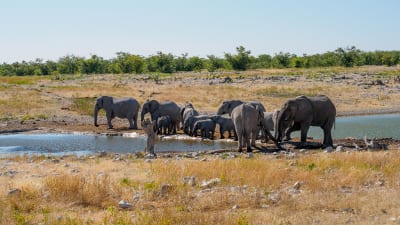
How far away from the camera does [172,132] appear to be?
3002 centimetres

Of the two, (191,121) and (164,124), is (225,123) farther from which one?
(164,124)

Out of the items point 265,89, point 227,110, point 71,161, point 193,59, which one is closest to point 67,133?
point 227,110

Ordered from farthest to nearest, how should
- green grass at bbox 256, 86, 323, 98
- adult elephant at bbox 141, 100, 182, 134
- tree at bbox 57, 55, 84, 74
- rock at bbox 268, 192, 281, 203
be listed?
tree at bbox 57, 55, 84, 74 → green grass at bbox 256, 86, 323, 98 → adult elephant at bbox 141, 100, 182, 134 → rock at bbox 268, 192, 281, 203

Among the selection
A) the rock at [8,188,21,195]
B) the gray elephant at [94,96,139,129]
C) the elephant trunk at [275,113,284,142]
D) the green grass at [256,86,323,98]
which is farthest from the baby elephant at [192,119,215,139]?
the green grass at [256,86,323,98]

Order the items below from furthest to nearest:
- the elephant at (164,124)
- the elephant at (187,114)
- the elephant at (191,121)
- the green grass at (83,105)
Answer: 1. the green grass at (83,105)
2. the elephant at (164,124)
3. the elephant at (187,114)
4. the elephant at (191,121)

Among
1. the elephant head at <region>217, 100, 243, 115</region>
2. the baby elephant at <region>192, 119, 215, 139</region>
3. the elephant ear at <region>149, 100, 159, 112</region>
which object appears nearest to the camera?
the baby elephant at <region>192, 119, 215, 139</region>

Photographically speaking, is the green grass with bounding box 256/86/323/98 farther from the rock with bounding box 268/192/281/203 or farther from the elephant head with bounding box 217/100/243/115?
the rock with bounding box 268/192/281/203

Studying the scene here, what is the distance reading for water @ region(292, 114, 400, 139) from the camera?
30.0 m

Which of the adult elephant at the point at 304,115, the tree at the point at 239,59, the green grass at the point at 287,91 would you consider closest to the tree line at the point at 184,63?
the tree at the point at 239,59

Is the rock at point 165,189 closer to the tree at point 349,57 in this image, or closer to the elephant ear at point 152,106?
the elephant ear at point 152,106

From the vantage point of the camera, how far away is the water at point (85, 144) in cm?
2417

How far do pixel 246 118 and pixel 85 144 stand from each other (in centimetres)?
888

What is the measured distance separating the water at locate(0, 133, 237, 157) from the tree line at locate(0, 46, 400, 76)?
67240 millimetres

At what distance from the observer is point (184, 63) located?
10931 centimetres
